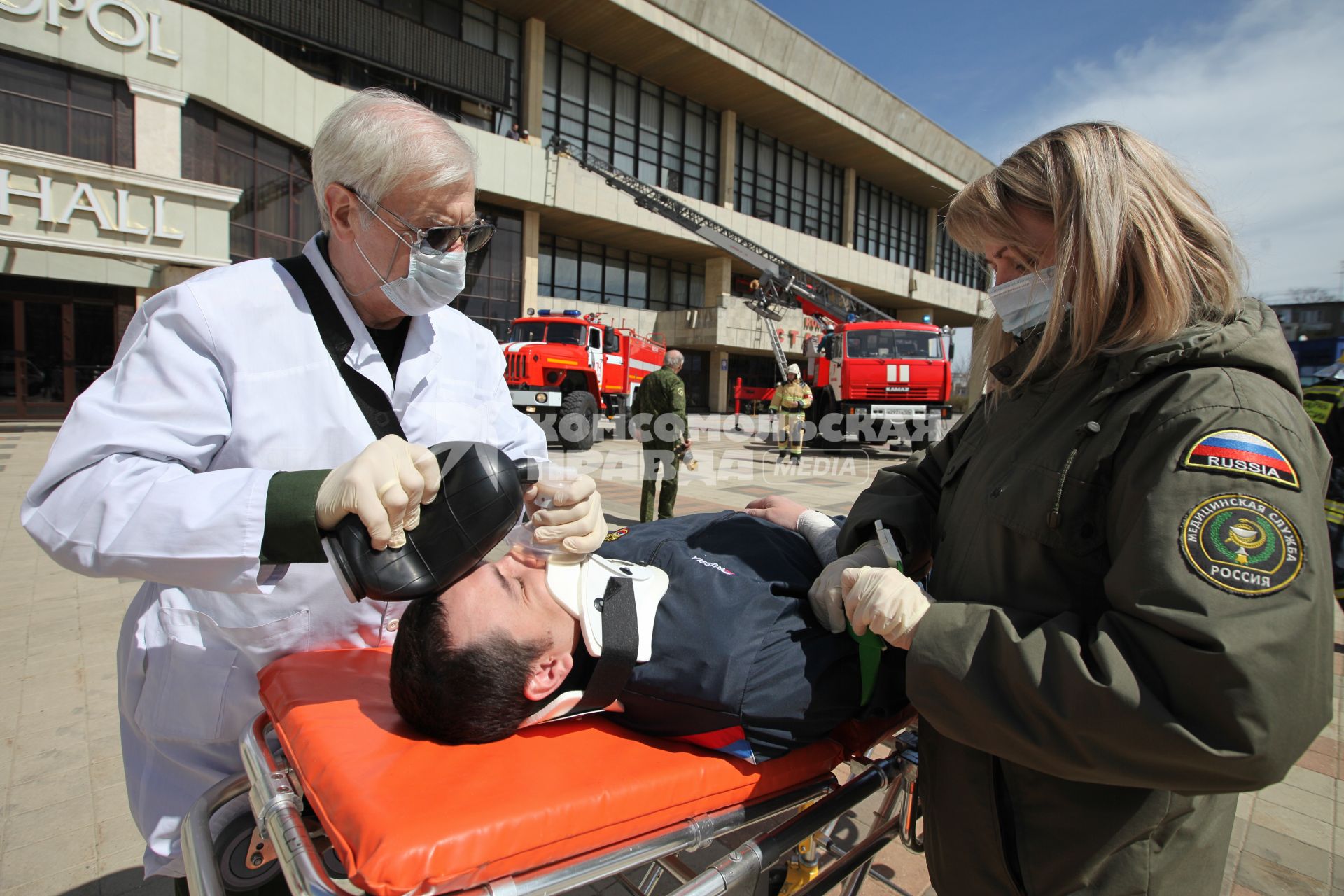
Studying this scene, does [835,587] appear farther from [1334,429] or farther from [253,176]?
[253,176]

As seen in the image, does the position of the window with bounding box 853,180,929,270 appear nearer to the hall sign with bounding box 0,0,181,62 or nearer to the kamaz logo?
the hall sign with bounding box 0,0,181,62

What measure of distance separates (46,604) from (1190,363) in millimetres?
6233

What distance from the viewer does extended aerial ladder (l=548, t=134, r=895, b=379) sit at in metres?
20.9

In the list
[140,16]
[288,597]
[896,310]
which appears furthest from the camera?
[896,310]

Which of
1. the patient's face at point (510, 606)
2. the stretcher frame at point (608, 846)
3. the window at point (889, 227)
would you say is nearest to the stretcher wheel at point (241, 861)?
the stretcher frame at point (608, 846)

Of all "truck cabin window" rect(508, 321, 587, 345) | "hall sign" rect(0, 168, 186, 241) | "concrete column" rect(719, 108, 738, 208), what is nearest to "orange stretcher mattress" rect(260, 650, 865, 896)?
"truck cabin window" rect(508, 321, 587, 345)

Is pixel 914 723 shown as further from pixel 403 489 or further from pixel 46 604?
pixel 46 604

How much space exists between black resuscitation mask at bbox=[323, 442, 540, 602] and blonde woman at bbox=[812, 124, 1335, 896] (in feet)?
Answer: 2.43

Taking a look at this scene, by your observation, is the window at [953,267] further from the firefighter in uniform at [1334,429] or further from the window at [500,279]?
the firefighter in uniform at [1334,429]

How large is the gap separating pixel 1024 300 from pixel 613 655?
3.97 feet

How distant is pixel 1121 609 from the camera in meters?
1.02

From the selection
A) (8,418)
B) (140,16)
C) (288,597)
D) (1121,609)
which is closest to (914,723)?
(1121,609)

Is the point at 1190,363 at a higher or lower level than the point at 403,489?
higher

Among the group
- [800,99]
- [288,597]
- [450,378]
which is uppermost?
[800,99]
